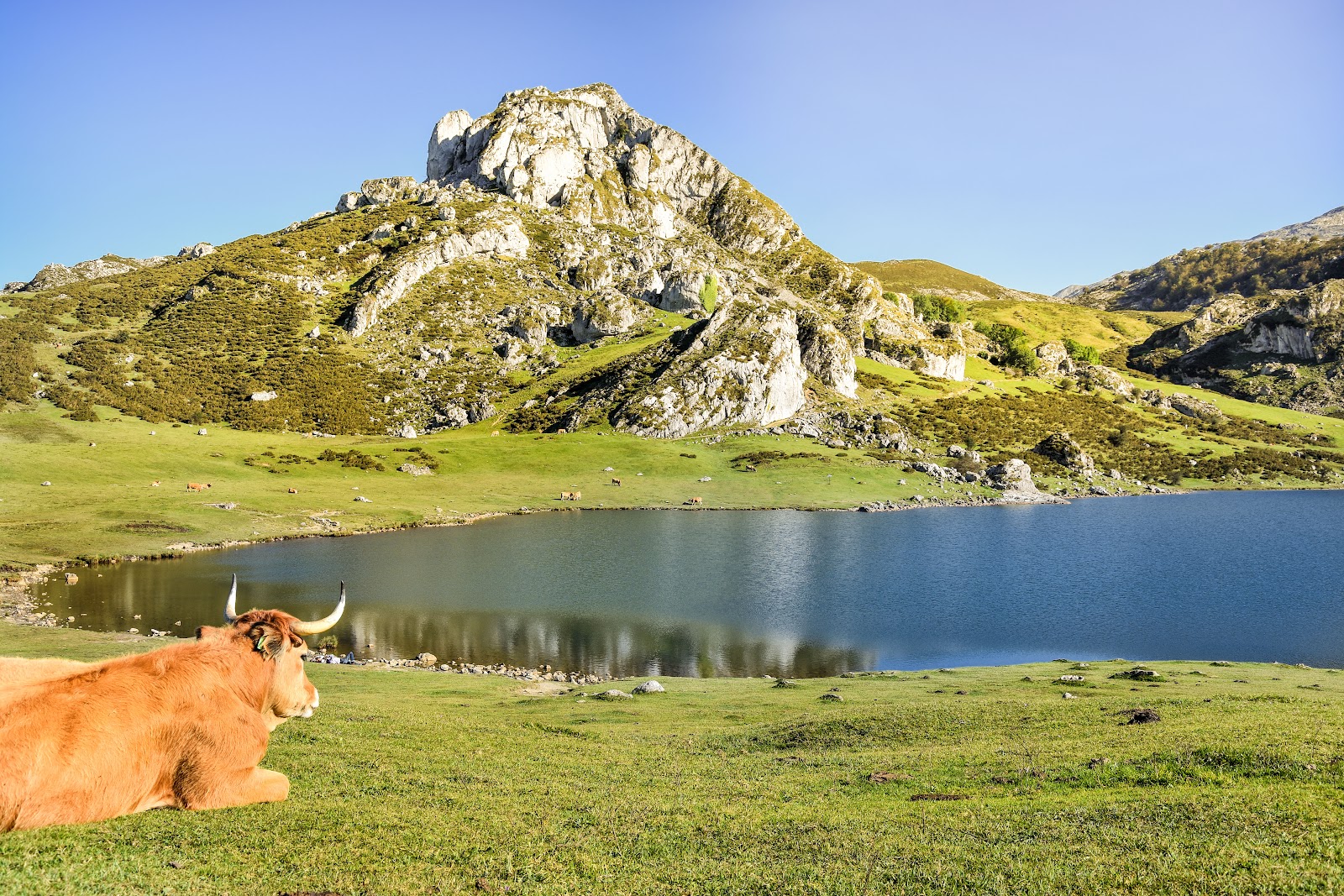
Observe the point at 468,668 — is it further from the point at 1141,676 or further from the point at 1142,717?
the point at 1141,676

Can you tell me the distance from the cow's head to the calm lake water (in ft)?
94.7

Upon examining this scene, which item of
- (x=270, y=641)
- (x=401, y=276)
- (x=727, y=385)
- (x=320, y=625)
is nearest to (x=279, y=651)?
(x=270, y=641)

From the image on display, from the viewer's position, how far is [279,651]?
1059cm

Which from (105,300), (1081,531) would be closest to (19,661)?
(1081,531)

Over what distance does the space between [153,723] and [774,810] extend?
9730 millimetres

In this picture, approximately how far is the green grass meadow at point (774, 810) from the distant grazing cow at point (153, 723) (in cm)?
37

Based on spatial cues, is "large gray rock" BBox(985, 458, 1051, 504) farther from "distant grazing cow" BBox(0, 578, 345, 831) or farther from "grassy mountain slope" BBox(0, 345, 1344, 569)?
"distant grazing cow" BBox(0, 578, 345, 831)

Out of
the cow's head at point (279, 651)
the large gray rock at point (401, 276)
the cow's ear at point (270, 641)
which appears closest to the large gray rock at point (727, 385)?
the large gray rock at point (401, 276)

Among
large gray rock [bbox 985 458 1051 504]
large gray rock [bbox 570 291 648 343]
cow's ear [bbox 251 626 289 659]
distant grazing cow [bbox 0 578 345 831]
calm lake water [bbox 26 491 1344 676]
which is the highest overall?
large gray rock [bbox 570 291 648 343]

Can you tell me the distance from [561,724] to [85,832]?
572 inches

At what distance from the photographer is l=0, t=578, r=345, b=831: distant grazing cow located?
8.38 meters

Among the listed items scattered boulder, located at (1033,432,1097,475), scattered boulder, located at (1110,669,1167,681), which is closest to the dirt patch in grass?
scattered boulder, located at (1110,669,1167,681)

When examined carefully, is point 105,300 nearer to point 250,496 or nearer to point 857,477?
point 250,496

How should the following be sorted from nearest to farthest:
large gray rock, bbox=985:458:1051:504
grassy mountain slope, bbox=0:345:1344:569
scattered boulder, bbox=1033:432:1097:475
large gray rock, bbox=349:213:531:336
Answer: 1. grassy mountain slope, bbox=0:345:1344:569
2. large gray rock, bbox=985:458:1051:504
3. scattered boulder, bbox=1033:432:1097:475
4. large gray rock, bbox=349:213:531:336
